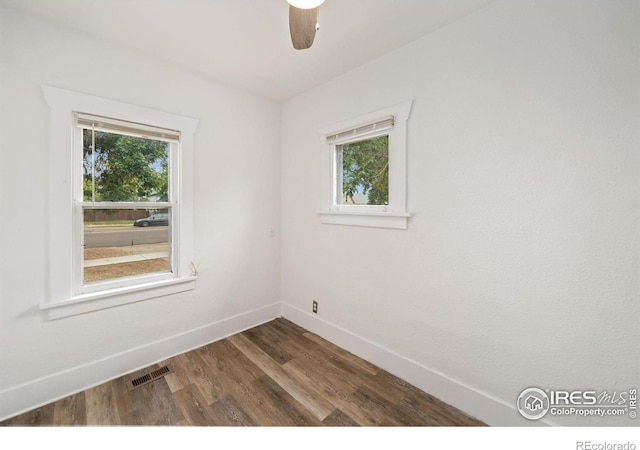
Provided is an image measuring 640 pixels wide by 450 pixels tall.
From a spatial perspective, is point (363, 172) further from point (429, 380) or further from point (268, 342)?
point (268, 342)

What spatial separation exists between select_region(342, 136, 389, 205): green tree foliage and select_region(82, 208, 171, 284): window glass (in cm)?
167

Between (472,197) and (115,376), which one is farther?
(115,376)

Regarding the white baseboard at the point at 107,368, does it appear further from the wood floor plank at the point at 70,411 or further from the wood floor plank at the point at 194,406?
the wood floor plank at the point at 194,406

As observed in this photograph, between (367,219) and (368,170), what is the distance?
1.48 feet

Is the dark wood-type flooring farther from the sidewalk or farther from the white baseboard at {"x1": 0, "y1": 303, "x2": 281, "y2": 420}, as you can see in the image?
the sidewalk

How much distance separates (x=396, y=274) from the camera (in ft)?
6.75

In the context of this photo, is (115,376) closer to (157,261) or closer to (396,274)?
(157,261)

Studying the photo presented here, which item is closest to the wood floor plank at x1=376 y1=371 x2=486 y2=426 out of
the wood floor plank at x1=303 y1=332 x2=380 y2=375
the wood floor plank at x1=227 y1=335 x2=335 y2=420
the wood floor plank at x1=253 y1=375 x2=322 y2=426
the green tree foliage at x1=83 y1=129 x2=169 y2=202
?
the wood floor plank at x1=303 y1=332 x2=380 y2=375

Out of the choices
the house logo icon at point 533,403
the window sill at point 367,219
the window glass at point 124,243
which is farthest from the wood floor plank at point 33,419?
the house logo icon at point 533,403

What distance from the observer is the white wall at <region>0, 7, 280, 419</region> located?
1622 mm

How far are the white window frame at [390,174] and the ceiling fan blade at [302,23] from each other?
943 mm

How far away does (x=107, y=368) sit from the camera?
196 centimetres
